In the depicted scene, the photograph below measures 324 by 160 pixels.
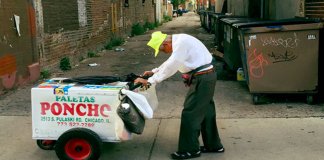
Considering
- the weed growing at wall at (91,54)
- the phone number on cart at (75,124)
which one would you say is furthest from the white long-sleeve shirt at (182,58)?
the weed growing at wall at (91,54)

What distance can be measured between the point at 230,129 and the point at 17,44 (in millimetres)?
4881

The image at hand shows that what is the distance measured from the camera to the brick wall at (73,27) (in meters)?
10.0

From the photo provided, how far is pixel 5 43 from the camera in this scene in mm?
7965

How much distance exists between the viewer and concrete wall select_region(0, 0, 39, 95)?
7.94 meters

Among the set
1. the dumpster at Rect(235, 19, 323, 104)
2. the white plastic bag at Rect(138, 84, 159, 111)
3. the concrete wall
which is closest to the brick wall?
the concrete wall

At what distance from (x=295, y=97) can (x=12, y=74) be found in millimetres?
5252

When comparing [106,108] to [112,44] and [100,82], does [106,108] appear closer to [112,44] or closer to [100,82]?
[100,82]

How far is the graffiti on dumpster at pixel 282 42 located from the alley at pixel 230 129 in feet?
3.13

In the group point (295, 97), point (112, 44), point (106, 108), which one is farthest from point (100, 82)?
point (112, 44)

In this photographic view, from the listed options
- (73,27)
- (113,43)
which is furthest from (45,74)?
(113,43)

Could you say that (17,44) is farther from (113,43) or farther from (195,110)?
(113,43)

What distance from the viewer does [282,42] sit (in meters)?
6.78

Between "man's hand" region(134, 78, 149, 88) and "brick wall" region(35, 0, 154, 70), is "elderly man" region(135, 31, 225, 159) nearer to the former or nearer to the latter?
"man's hand" region(134, 78, 149, 88)

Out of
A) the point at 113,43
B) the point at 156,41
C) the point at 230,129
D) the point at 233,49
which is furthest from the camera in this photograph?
the point at 113,43
